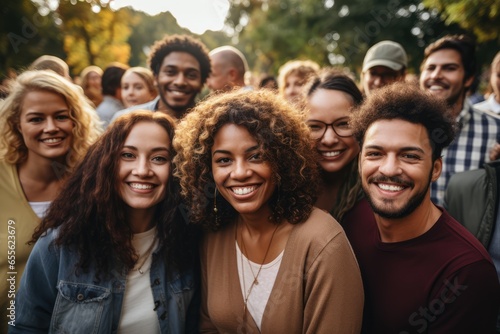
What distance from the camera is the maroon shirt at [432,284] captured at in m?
2.15

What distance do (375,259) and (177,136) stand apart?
1518 millimetres

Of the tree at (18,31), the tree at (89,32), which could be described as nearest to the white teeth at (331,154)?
the tree at (18,31)

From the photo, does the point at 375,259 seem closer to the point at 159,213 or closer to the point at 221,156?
the point at 221,156

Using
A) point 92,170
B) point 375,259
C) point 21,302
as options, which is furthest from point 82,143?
point 375,259

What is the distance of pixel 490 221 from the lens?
9.46 feet

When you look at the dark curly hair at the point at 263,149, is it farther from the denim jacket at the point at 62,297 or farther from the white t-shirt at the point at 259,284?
the denim jacket at the point at 62,297

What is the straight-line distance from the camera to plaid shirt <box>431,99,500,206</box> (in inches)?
153

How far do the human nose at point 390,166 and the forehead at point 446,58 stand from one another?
8.08 ft

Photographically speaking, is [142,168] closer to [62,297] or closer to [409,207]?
[62,297]

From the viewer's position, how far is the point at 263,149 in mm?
2496

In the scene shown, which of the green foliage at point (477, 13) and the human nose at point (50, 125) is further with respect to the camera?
the green foliage at point (477, 13)

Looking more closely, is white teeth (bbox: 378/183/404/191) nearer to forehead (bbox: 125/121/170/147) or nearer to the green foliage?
forehead (bbox: 125/121/170/147)

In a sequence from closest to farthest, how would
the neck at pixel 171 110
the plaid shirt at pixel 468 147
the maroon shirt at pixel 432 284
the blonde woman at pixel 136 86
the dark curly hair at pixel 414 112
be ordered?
1. the maroon shirt at pixel 432 284
2. the dark curly hair at pixel 414 112
3. the plaid shirt at pixel 468 147
4. the neck at pixel 171 110
5. the blonde woman at pixel 136 86

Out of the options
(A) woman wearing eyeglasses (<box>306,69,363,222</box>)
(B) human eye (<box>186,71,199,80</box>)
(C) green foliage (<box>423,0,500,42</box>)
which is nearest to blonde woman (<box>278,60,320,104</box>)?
(B) human eye (<box>186,71,199,80</box>)
